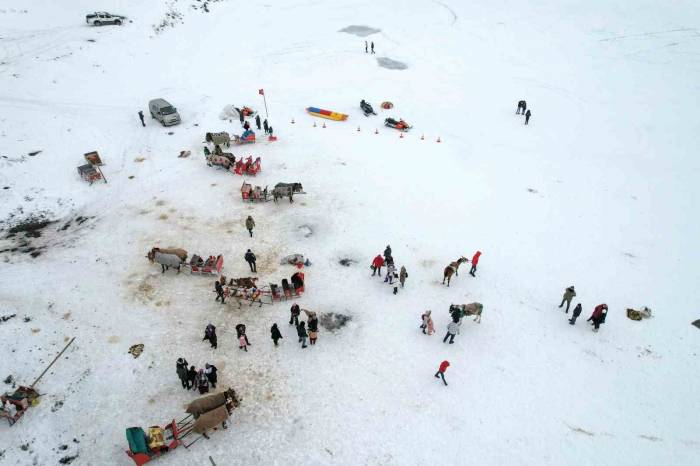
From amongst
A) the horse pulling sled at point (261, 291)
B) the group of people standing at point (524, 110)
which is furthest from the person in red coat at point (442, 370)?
the group of people standing at point (524, 110)

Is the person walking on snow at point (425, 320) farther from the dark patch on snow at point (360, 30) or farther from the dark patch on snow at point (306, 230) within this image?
the dark patch on snow at point (360, 30)

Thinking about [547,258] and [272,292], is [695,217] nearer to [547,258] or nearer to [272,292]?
[547,258]

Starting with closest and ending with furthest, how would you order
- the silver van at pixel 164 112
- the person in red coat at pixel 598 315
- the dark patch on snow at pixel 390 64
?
the person in red coat at pixel 598 315, the silver van at pixel 164 112, the dark patch on snow at pixel 390 64

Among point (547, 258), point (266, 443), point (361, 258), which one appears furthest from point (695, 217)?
point (266, 443)

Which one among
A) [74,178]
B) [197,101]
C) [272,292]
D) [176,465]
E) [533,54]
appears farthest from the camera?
[533,54]

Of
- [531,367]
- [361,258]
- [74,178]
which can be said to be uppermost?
[74,178]

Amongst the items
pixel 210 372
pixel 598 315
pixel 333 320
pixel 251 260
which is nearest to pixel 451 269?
pixel 333 320

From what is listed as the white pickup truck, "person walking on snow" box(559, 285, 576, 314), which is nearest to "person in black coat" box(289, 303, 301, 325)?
"person walking on snow" box(559, 285, 576, 314)

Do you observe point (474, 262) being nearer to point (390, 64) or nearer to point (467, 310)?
point (467, 310)
